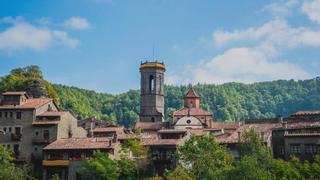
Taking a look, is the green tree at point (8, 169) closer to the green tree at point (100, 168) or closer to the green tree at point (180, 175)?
the green tree at point (100, 168)

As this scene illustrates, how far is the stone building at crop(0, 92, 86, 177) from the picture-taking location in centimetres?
6769

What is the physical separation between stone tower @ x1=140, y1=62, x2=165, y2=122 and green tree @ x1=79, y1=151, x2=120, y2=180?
50829 mm

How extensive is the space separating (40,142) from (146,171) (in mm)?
14972

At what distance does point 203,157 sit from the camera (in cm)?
5803

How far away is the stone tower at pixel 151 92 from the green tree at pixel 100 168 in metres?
50.8

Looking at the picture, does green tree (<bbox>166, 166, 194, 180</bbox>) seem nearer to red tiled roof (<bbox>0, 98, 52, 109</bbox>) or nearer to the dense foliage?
the dense foliage

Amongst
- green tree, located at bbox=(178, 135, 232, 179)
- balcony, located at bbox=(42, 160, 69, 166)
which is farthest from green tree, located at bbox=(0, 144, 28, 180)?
green tree, located at bbox=(178, 135, 232, 179)

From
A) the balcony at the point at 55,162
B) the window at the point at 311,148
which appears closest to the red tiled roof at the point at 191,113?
the balcony at the point at 55,162

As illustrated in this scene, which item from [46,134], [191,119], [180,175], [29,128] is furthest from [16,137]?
[191,119]

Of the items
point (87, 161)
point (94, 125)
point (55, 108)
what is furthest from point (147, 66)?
point (87, 161)

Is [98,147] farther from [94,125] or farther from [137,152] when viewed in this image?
[94,125]

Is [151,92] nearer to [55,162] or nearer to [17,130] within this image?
[17,130]

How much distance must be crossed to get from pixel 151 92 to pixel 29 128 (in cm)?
4810

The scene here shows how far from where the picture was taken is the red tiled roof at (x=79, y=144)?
2520 inches
